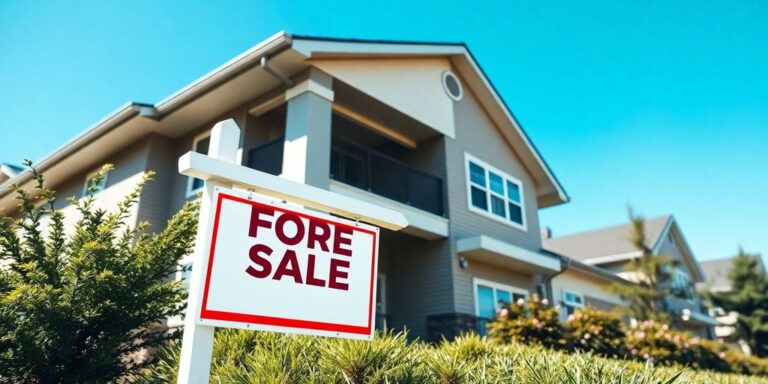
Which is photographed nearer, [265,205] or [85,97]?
[265,205]

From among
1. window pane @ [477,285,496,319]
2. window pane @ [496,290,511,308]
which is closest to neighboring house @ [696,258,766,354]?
window pane @ [496,290,511,308]

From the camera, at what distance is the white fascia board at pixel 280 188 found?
2.39 m

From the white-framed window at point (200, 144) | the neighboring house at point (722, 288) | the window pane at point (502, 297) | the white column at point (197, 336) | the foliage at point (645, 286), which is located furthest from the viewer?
the neighboring house at point (722, 288)

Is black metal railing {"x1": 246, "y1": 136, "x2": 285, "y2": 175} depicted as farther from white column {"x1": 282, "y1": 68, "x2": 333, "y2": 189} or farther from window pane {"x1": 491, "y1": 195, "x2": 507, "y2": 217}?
window pane {"x1": 491, "y1": 195, "x2": 507, "y2": 217}

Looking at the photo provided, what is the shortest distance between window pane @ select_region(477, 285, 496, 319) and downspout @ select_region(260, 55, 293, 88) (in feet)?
22.7

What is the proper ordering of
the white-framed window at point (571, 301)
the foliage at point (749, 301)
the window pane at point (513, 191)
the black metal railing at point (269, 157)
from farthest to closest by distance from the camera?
the foliage at point (749, 301) → the white-framed window at point (571, 301) → the window pane at point (513, 191) → the black metal railing at point (269, 157)

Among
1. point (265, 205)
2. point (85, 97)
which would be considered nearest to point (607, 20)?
point (85, 97)

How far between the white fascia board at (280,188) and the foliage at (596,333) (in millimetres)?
10000

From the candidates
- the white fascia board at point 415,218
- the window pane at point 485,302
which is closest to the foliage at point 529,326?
the window pane at point 485,302

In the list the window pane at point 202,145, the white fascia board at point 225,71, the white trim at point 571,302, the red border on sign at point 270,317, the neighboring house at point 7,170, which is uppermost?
the neighboring house at point 7,170

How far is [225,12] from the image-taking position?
1091 cm

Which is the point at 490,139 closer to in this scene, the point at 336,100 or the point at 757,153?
the point at 336,100

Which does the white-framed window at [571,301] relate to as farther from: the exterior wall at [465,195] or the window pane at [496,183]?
the window pane at [496,183]

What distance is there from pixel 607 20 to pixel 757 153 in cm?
872
